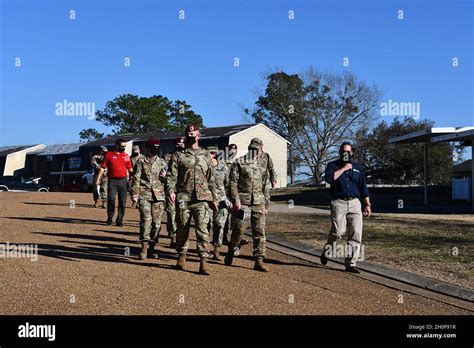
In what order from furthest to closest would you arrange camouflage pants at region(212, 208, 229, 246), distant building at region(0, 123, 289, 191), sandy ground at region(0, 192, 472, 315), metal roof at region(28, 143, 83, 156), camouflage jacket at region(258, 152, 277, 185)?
metal roof at region(28, 143, 83, 156) < distant building at region(0, 123, 289, 191) < camouflage pants at region(212, 208, 229, 246) < camouflage jacket at region(258, 152, 277, 185) < sandy ground at region(0, 192, 472, 315)

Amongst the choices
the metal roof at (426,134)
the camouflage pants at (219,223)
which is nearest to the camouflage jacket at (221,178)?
the camouflage pants at (219,223)

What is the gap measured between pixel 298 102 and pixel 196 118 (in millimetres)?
20185

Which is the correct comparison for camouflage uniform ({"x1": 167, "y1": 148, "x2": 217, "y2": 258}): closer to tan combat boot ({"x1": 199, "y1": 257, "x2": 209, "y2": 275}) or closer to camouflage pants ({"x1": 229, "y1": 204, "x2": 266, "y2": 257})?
tan combat boot ({"x1": 199, "y1": 257, "x2": 209, "y2": 275})

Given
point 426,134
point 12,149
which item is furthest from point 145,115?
point 426,134

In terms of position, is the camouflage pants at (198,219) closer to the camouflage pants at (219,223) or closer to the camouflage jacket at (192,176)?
the camouflage jacket at (192,176)

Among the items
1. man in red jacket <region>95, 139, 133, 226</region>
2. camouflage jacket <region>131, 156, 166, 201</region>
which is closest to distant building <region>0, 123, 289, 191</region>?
man in red jacket <region>95, 139, 133, 226</region>

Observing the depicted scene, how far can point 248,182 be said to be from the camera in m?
8.62

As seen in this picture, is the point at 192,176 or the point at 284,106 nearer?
the point at 192,176

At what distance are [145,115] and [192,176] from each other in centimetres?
6513

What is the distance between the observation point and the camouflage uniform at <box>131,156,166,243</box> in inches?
362

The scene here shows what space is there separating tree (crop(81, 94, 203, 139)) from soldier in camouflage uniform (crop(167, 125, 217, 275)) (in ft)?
206

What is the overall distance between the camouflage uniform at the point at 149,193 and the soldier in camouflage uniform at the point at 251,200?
133 cm

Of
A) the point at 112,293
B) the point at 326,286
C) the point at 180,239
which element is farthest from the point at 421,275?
the point at 112,293

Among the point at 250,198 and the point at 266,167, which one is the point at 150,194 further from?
the point at 266,167
